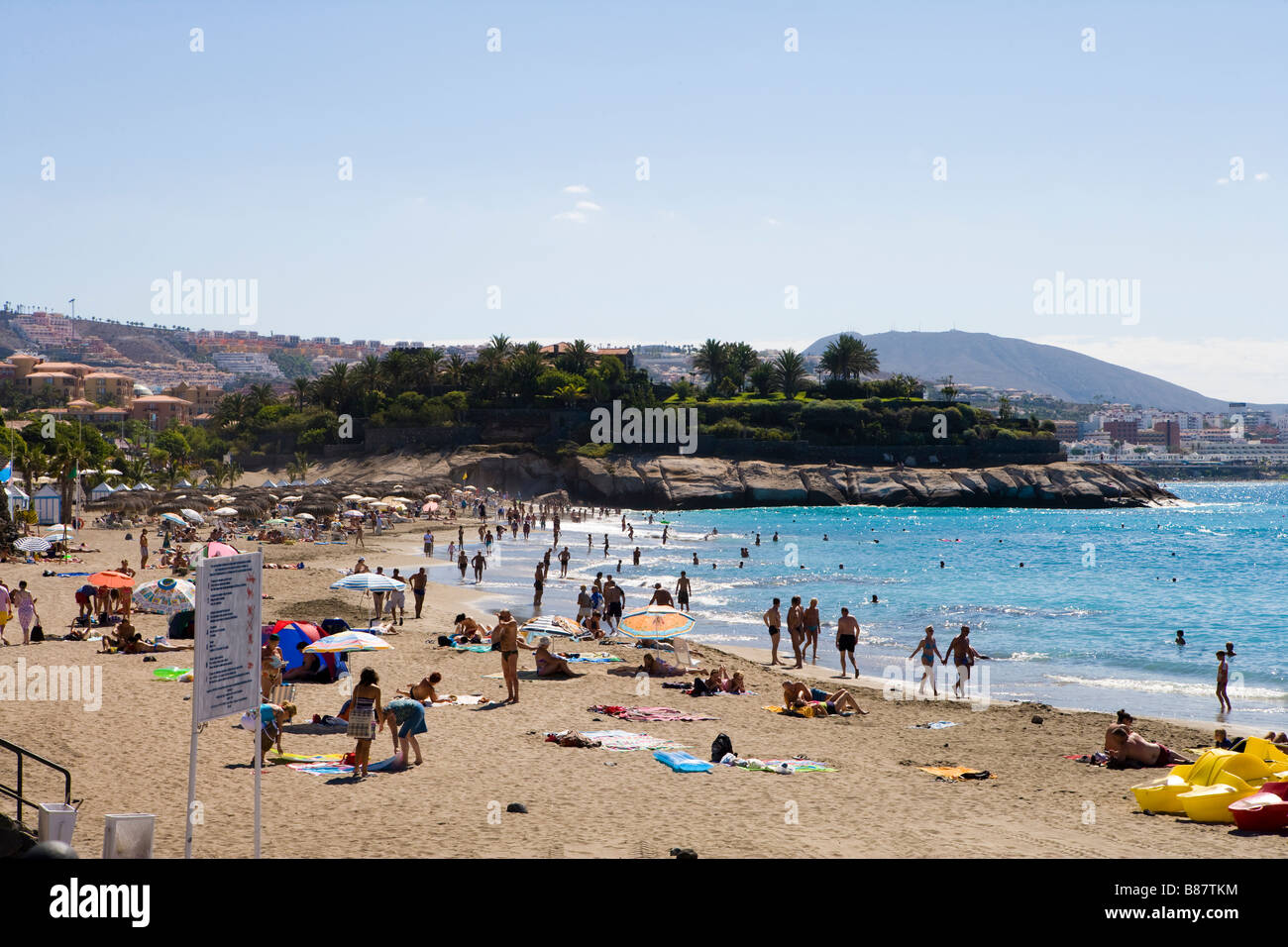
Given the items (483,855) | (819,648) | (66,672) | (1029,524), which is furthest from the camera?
(1029,524)

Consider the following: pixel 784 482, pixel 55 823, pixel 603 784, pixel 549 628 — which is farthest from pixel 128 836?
pixel 784 482

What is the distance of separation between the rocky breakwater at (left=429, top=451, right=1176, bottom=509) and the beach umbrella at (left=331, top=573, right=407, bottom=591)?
64904 mm

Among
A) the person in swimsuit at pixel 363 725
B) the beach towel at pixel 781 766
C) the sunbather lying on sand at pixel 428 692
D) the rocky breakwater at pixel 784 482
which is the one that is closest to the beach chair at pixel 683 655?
the sunbather lying on sand at pixel 428 692

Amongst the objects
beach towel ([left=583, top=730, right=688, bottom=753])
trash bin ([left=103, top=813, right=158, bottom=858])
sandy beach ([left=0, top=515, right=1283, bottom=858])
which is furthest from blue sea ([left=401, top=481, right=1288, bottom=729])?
trash bin ([left=103, top=813, right=158, bottom=858])

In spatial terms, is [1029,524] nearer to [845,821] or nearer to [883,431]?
[883,431]

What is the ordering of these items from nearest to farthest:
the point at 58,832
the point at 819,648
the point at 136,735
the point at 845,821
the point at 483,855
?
the point at 58,832 → the point at 483,855 → the point at 845,821 → the point at 136,735 → the point at 819,648

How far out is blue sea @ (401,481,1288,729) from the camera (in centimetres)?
2066

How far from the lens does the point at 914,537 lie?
62.8 m

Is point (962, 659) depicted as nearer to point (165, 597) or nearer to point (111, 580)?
point (165, 597)

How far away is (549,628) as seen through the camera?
66.5 feet

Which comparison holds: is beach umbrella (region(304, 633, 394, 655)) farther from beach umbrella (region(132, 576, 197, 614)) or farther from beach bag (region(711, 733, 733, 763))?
beach umbrella (region(132, 576, 197, 614))

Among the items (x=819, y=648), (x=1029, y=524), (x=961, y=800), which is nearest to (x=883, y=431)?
(x=1029, y=524)

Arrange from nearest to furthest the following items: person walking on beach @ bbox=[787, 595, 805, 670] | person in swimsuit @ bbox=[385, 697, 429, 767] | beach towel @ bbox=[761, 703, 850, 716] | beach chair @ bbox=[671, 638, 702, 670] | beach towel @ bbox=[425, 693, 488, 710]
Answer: person in swimsuit @ bbox=[385, 697, 429, 767]
beach towel @ bbox=[425, 693, 488, 710]
beach towel @ bbox=[761, 703, 850, 716]
beach chair @ bbox=[671, 638, 702, 670]
person walking on beach @ bbox=[787, 595, 805, 670]

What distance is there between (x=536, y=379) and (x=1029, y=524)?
46075 mm
